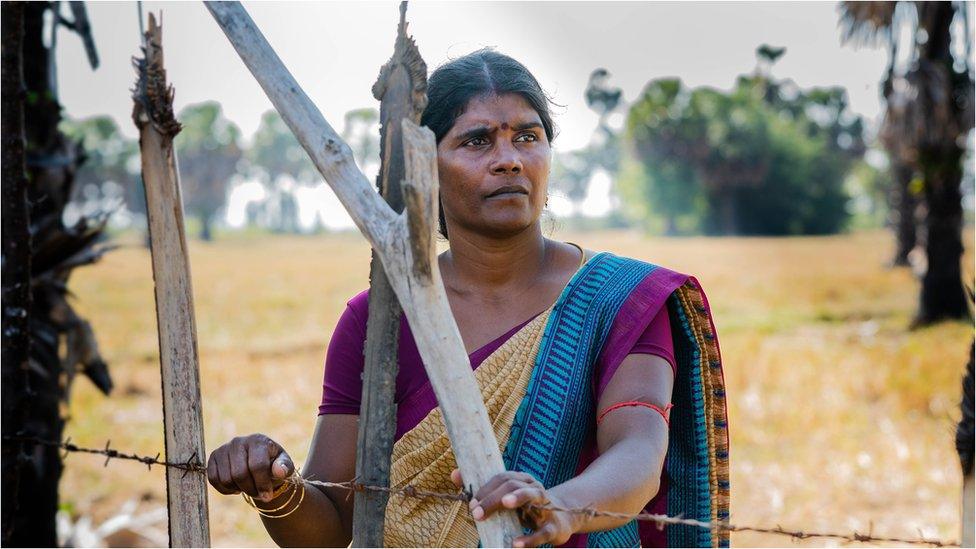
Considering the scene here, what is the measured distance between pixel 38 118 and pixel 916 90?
1131 centimetres

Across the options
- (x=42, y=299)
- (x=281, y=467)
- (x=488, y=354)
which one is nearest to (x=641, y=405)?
(x=488, y=354)

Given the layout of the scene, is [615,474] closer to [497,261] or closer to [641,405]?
[641,405]

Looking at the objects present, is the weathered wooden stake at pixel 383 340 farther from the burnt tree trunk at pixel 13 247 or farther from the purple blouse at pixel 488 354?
the burnt tree trunk at pixel 13 247

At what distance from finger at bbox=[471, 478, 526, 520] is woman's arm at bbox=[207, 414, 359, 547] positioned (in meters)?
0.54

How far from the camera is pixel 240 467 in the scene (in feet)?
6.47

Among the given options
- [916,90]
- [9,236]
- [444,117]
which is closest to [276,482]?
[444,117]

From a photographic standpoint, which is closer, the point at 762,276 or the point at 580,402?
the point at 580,402

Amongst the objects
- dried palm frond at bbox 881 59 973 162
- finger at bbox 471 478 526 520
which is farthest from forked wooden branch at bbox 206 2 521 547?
dried palm frond at bbox 881 59 973 162

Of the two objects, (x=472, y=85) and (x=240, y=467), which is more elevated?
(x=472, y=85)

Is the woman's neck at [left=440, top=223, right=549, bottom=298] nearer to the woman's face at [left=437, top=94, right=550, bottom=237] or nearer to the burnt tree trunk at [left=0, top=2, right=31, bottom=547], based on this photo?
the woman's face at [left=437, top=94, right=550, bottom=237]

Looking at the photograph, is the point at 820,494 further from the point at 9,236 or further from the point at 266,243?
the point at 266,243

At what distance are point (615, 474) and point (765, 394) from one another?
32.1 feet

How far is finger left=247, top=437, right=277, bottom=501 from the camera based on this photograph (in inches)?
77.4

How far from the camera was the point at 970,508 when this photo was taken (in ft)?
7.48
